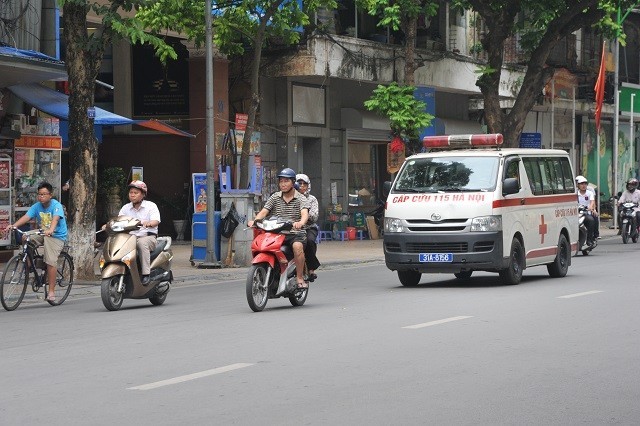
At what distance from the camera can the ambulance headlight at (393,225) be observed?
1864 cm

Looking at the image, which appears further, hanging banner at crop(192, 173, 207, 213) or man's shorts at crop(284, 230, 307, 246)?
hanging banner at crop(192, 173, 207, 213)

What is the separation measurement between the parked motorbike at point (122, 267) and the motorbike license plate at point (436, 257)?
3971 mm

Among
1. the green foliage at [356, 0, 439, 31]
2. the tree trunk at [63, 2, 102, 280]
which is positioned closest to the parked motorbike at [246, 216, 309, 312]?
the tree trunk at [63, 2, 102, 280]

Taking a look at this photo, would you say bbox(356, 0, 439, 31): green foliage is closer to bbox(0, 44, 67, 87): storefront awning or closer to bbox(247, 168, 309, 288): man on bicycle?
bbox(0, 44, 67, 87): storefront awning

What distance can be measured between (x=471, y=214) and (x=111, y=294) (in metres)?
5.35

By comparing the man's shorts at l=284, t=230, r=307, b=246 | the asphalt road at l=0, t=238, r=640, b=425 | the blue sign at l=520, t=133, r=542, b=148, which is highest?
the blue sign at l=520, t=133, r=542, b=148

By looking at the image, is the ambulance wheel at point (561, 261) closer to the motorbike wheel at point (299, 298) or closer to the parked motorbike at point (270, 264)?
the motorbike wheel at point (299, 298)

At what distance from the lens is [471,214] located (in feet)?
59.8

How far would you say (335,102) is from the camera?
3669 cm

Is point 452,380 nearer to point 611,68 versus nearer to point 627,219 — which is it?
point 627,219

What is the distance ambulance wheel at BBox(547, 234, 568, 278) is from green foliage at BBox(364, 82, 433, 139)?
11.4 metres

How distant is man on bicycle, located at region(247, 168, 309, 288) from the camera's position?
1545 centimetres

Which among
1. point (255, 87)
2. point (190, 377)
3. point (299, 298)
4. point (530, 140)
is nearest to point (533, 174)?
point (299, 298)

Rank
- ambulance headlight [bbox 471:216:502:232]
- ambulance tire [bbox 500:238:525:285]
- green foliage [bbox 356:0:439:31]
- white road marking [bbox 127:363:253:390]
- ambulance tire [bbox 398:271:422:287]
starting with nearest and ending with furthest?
white road marking [bbox 127:363:253:390] → ambulance headlight [bbox 471:216:502:232] → ambulance tire [bbox 500:238:525:285] → ambulance tire [bbox 398:271:422:287] → green foliage [bbox 356:0:439:31]
